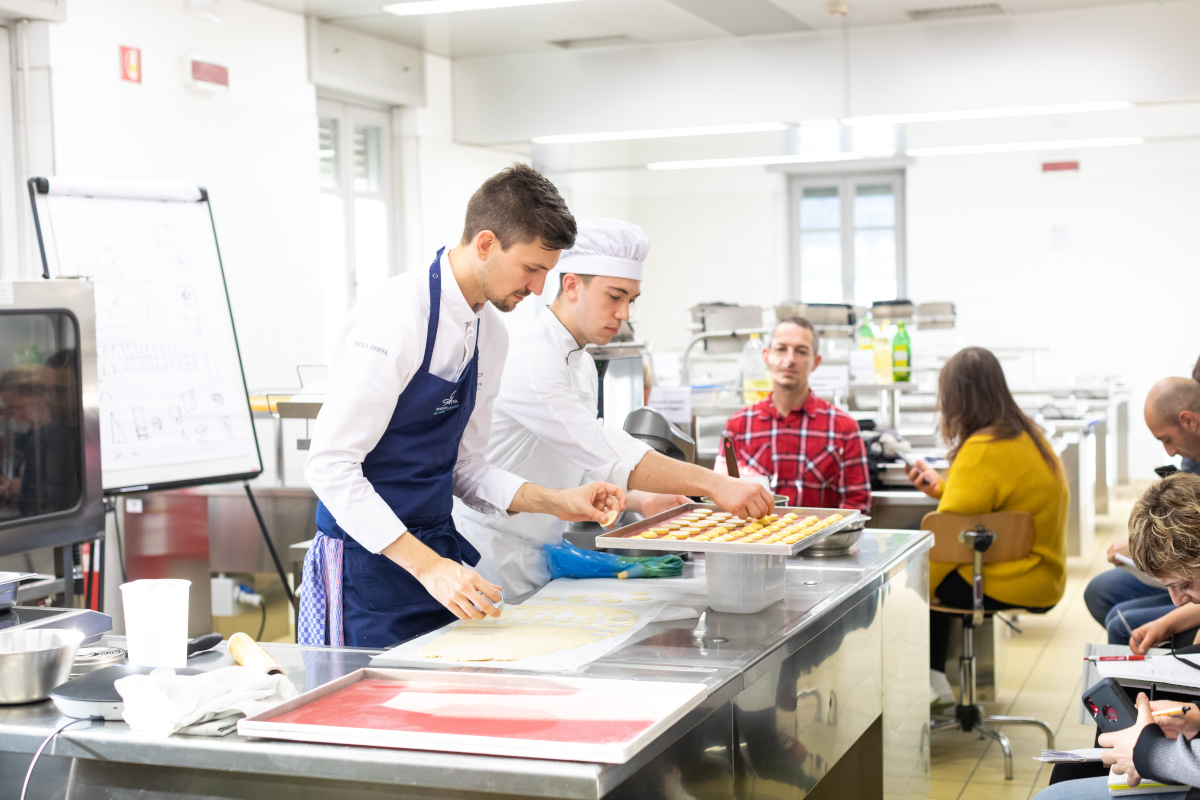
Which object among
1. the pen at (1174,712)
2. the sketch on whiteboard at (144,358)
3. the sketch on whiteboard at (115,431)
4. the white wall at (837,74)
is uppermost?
the white wall at (837,74)

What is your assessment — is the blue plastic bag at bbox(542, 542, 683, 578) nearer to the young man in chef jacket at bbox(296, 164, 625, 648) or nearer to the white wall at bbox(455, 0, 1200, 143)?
the young man in chef jacket at bbox(296, 164, 625, 648)

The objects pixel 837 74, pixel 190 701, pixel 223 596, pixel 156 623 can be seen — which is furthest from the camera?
pixel 837 74

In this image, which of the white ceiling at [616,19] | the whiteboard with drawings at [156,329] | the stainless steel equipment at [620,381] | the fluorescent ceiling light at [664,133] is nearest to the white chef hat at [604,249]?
the stainless steel equipment at [620,381]

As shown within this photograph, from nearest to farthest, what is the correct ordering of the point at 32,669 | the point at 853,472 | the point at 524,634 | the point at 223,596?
the point at 32,669 → the point at 524,634 → the point at 853,472 → the point at 223,596

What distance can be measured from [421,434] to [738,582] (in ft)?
2.03

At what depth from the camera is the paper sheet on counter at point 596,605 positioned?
1.72m

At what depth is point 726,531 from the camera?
7.26 ft

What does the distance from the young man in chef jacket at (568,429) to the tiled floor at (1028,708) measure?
164 centimetres

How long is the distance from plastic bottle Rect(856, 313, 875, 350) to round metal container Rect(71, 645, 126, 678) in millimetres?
3909

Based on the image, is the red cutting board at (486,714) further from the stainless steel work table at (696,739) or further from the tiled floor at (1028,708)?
the tiled floor at (1028,708)

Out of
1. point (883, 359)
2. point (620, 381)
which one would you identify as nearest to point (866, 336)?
point (883, 359)

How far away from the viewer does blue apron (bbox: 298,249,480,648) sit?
2033mm

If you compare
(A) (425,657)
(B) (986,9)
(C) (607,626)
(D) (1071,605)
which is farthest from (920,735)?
(B) (986,9)

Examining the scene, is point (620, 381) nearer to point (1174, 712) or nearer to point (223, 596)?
point (1174, 712)
